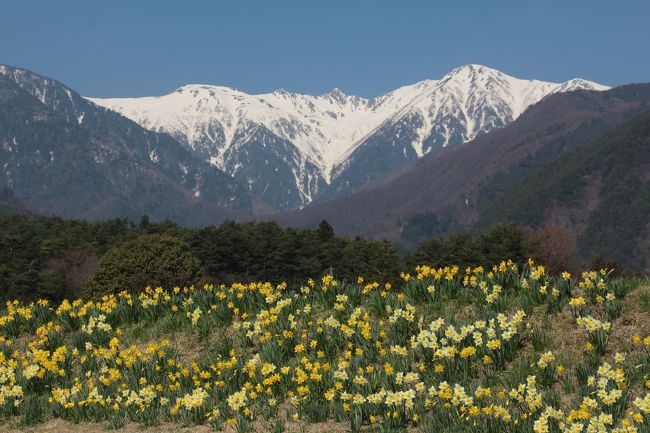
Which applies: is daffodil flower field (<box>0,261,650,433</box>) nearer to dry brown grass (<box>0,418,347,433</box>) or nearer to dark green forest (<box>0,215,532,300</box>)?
dry brown grass (<box>0,418,347,433</box>)

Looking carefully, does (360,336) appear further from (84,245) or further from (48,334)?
(84,245)

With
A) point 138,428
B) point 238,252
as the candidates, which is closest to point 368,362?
point 138,428

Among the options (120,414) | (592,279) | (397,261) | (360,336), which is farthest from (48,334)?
(397,261)

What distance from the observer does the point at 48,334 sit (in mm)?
13781

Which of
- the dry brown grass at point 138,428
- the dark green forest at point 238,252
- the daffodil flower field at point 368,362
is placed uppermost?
the daffodil flower field at point 368,362

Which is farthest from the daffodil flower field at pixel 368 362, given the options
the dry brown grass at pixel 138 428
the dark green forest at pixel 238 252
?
the dark green forest at pixel 238 252

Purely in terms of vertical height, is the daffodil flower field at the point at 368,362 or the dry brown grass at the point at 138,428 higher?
the daffodil flower field at the point at 368,362

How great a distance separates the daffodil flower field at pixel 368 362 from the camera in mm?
8250

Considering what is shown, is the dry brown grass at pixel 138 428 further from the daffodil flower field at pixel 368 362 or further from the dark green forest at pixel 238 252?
the dark green forest at pixel 238 252

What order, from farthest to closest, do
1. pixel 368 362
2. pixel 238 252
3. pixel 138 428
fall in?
pixel 238 252, pixel 368 362, pixel 138 428

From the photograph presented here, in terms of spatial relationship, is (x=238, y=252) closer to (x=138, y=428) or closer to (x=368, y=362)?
(x=138, y=428)

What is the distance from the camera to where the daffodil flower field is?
27.1 ft

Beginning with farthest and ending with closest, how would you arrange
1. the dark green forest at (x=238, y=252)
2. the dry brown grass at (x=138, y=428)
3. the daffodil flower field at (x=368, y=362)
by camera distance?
the dark green forest at (x=238, y=252)
the dry brown grass at (x=138, y=428)
the daffodil flower field at (x=368, y=362)

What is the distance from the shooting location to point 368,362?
10.4 m
